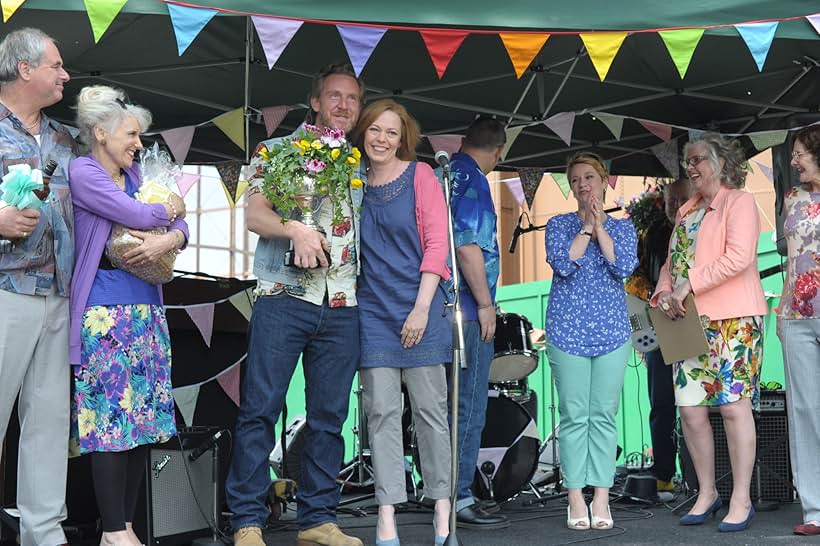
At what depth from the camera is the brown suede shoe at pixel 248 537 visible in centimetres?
385

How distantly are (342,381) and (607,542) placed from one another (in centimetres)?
137

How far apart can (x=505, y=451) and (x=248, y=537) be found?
2.53 m

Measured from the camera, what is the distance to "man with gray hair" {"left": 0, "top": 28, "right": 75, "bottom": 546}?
3455mm

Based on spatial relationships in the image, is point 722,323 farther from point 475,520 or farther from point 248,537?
A: point 248,537

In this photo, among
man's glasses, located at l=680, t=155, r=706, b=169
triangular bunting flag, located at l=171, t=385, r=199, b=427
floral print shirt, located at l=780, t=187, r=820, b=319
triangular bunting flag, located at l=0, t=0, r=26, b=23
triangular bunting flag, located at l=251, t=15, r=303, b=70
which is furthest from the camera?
triangular bunting flag, located at l=171, t=385, r=199, b=427

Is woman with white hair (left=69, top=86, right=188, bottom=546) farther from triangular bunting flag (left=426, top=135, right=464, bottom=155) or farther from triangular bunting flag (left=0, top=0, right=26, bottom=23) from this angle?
A: triangular bunting flag (left=426, top=135, right=464, bottom=155)

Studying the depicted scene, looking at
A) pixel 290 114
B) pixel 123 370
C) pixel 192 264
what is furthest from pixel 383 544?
pixel 192 264

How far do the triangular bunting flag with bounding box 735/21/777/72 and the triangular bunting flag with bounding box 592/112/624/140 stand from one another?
166 cm

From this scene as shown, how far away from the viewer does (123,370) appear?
355 cm

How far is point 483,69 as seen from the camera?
5.93 metres

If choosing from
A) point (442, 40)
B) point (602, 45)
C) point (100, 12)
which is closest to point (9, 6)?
point (100, 12)

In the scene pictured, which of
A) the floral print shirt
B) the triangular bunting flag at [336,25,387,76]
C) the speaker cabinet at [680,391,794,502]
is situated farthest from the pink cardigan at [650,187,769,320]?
the triangular bunting flag at [336,25,387,76]

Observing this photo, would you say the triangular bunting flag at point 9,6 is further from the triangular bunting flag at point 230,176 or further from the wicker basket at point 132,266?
the triangular bunting flag at point 230,176

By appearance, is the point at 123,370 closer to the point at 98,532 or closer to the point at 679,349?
the point at 98,532
